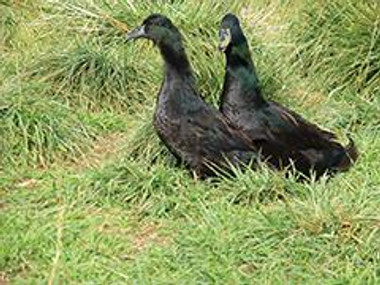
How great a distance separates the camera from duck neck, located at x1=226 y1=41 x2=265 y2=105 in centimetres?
555

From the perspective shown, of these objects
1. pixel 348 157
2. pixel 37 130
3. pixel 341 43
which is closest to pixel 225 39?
pixel 348 157

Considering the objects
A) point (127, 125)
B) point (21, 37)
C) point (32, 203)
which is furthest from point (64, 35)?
point (32, 203)

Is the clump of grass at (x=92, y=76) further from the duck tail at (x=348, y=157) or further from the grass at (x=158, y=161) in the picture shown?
the duck tail at (x=348, y=157)

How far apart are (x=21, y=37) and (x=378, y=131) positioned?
289cm

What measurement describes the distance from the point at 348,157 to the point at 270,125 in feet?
1.53

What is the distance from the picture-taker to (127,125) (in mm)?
6375

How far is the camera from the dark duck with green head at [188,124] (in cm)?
532

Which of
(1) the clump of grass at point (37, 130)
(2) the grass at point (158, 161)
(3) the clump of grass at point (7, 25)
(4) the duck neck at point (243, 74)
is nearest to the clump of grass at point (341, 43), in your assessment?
(2) the grass at point (158, 161)

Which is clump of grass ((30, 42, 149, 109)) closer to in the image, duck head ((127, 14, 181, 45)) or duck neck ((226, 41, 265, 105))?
duck head ((127, 14, 181, 45))

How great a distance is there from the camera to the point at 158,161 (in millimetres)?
5555

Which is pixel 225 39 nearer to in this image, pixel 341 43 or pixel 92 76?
pixel 92 76

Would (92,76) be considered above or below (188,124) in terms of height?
above

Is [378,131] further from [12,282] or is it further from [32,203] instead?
[12,282]

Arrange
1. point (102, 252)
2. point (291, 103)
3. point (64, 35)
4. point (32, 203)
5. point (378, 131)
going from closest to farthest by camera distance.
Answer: point (102, 252) → point (32, 203) → point (378, 131) → point (291, 103) → point (64, 35)
